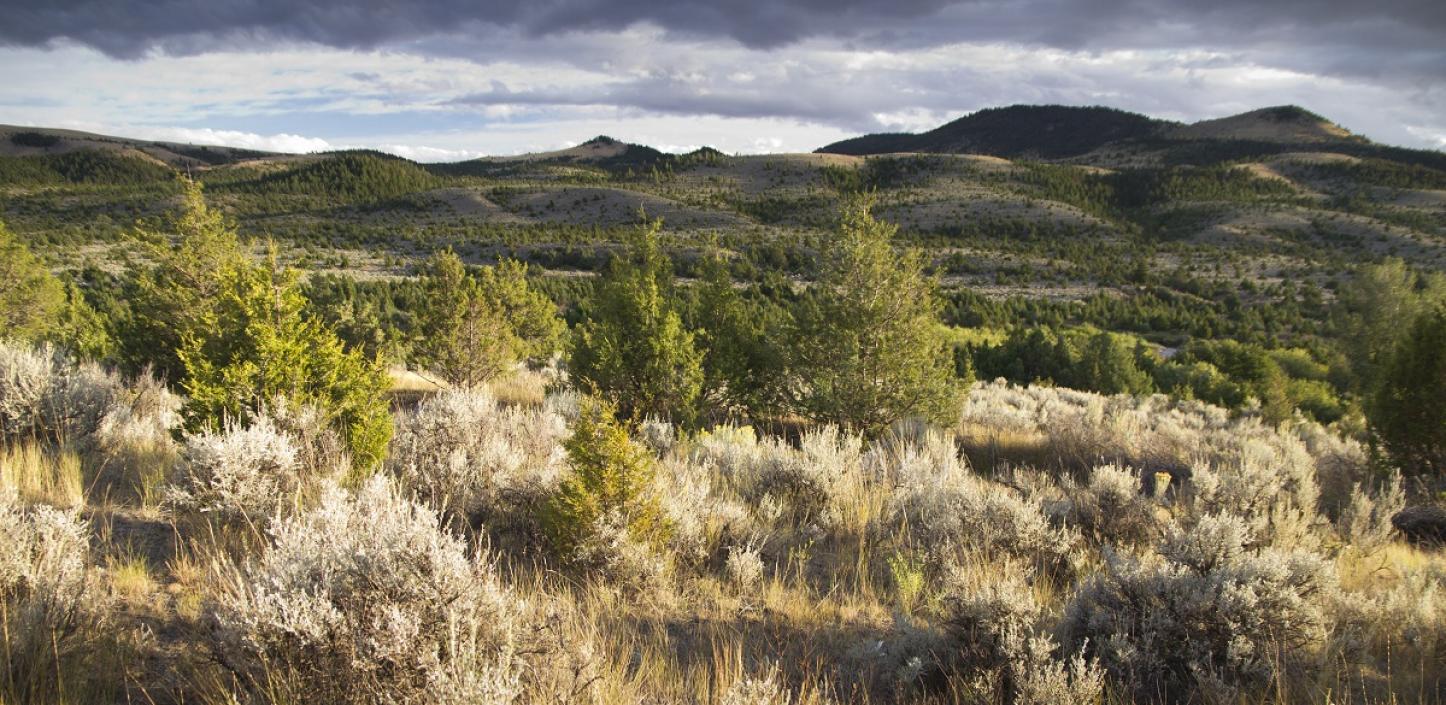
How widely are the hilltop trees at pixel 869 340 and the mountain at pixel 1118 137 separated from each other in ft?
443

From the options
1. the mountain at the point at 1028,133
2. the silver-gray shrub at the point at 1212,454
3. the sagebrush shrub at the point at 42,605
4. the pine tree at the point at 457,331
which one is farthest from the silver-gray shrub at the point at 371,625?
the mountain at the point at 1028,133

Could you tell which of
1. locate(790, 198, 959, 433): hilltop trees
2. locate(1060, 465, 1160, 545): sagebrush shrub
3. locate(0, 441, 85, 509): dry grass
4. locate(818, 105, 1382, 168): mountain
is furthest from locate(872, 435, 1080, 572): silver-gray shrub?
locate(818, 105, 1382, 168): mountain

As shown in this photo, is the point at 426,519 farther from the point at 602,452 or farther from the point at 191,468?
the point at 191,468

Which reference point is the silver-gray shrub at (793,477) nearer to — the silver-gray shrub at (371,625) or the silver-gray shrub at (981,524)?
the silver-gray shrub at (981,524)

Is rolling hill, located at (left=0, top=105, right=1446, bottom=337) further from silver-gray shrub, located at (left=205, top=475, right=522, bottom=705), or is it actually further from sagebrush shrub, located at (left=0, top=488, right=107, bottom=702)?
sagebrush shrub, located at (left=0, top=488, right=107, bottom=702)

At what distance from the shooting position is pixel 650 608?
3.49m

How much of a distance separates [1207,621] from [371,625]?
3.59m

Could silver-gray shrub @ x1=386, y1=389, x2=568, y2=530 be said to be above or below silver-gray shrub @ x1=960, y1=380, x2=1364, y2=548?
above

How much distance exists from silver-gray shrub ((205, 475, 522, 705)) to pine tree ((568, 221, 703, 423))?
21.0 ft

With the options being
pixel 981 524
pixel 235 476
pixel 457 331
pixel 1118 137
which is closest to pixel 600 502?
pixel 235 476

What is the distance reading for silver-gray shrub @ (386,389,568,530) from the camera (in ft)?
14.3

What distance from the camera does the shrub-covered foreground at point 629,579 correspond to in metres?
2.40

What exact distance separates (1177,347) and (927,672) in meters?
49.5

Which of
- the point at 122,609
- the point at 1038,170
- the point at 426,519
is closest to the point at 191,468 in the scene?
the point at 122,609
